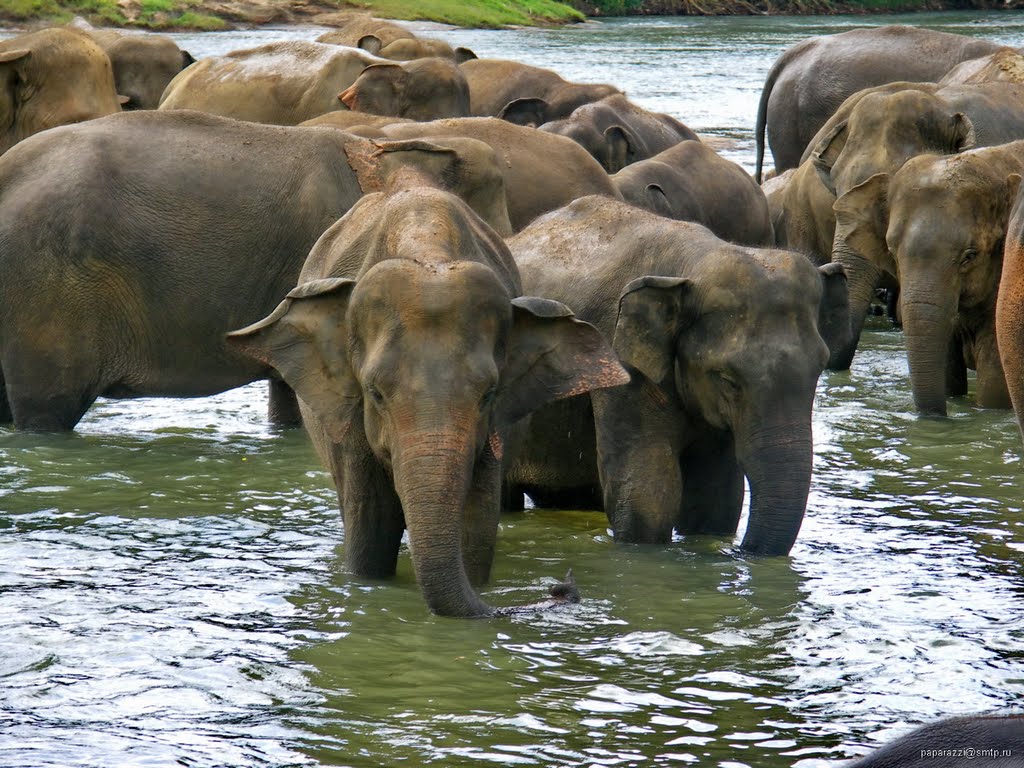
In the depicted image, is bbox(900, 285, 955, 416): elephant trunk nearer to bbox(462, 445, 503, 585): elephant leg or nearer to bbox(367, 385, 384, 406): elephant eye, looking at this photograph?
bbox(462, 445, 503, 585): elephant leg

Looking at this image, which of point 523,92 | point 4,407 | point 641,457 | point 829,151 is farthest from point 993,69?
point 641,457

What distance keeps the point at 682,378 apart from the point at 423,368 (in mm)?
1402

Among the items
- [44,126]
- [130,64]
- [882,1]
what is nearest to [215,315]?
[44,126]

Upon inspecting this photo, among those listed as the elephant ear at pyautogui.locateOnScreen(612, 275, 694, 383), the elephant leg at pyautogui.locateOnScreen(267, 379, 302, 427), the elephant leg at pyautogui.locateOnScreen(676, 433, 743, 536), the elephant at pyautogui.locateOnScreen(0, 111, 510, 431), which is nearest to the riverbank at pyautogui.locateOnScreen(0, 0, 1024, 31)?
the elephant leg at pyautogui.locateOnScreen(267, 379, 302, 427)

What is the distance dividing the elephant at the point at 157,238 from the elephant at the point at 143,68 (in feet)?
24.3

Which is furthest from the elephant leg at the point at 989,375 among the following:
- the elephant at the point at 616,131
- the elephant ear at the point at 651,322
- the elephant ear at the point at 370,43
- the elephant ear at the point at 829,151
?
the elephant ear at the point at 370,43

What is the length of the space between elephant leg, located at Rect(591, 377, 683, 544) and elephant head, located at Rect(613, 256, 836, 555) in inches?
5.0

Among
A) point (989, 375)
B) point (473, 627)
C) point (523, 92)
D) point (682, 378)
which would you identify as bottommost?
point (473, 627)

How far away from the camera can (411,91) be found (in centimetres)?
1109

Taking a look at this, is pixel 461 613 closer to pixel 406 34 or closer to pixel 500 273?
pixel 500 273

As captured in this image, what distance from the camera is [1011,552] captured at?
6363mm

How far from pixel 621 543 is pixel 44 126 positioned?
574cm

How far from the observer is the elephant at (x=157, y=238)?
292 inches

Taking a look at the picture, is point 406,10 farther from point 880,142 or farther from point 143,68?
point 880,142
